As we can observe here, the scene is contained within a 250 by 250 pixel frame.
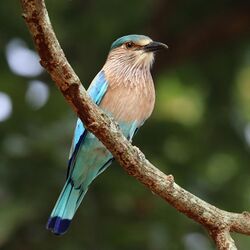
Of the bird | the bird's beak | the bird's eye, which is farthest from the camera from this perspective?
the bird's eye

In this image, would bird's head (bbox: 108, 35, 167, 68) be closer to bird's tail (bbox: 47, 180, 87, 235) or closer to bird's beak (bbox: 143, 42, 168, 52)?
bird's beak (bbox: 143, 42, 168, 52)

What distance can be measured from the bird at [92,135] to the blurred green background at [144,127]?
603mm

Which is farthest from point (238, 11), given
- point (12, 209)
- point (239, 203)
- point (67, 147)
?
point (12, 209)

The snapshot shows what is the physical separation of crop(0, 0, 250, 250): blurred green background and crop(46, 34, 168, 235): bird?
0.60 m

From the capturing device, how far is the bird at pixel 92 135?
4688 mm

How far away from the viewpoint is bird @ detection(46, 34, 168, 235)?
4.69m

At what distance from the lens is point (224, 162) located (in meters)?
6.88

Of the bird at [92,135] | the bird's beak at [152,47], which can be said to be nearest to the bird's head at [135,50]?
the bird's beak at [152,47]

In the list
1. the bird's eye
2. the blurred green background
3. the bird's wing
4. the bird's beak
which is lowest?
the blurred green background

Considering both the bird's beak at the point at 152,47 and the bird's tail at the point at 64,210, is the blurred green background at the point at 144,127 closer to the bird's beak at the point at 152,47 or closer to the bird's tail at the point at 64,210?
the bird's tail at the point at 64,210

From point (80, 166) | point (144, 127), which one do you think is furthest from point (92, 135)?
point (144, 127)

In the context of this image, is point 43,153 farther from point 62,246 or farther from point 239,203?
point 239,203

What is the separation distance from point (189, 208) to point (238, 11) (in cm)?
381

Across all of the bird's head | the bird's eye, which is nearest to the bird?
the bird's head
